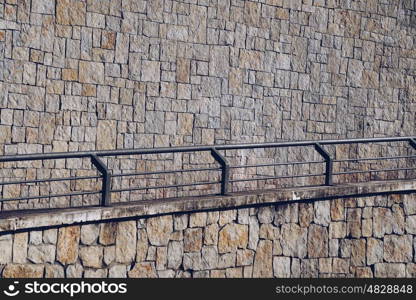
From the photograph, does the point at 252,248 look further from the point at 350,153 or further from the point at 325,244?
the point at 350,153

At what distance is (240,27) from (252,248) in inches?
213

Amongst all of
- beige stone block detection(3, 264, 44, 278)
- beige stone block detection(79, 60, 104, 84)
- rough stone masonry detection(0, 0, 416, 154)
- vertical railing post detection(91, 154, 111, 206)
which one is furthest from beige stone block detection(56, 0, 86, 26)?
beige stone block detection(3, 264, 44, 278)

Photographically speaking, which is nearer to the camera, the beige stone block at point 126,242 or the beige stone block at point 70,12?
the beige stone block at point 126,242

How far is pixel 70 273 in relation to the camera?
32.4 ft

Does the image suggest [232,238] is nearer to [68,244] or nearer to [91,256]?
[91,256]

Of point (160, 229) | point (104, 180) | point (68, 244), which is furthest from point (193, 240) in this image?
point (68, 244)

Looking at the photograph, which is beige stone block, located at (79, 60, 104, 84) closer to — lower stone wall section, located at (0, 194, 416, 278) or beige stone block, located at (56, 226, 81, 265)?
lower stone wall section, located at (0, 194, 416, 278)

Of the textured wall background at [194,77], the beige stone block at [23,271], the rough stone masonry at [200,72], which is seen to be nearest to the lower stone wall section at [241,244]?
the beige stone block at [23,271]

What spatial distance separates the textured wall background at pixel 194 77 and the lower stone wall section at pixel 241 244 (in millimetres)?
3537

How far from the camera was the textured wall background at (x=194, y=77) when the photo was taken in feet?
45.5

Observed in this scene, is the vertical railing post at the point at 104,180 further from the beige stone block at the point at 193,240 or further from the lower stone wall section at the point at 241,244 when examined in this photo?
the beige stone block at the point at 193,240

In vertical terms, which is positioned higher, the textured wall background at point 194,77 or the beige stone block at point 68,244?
the textured wall background at point 194,77

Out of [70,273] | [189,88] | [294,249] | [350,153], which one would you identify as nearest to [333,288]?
[294,249]

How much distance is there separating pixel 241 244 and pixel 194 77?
4.69 metres
